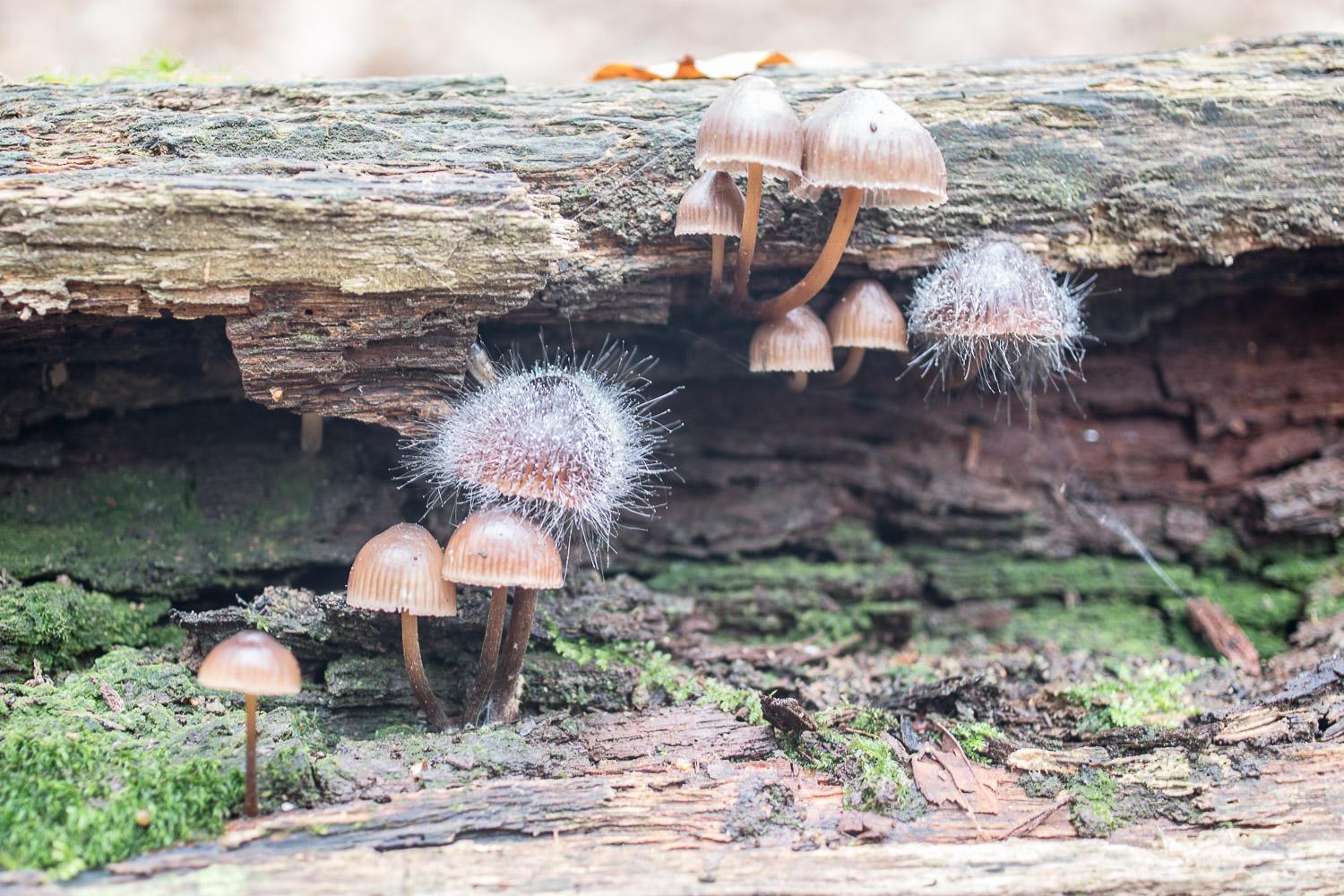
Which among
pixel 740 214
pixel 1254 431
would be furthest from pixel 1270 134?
pixel 740 214

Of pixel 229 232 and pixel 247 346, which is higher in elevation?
pixel 229 232

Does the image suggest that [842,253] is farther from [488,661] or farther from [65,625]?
[65,625]

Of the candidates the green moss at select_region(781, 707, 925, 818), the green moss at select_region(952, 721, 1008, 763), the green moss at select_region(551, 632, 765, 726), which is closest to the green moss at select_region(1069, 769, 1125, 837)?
the green moss at select_region(952, 721, 1008, 763)

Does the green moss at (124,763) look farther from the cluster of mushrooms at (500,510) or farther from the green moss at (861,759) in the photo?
the green moss at (861,759)

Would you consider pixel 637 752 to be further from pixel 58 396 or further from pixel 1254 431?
pixel 1254 431

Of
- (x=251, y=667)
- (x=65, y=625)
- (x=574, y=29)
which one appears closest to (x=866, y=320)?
(x=251, y=667)
